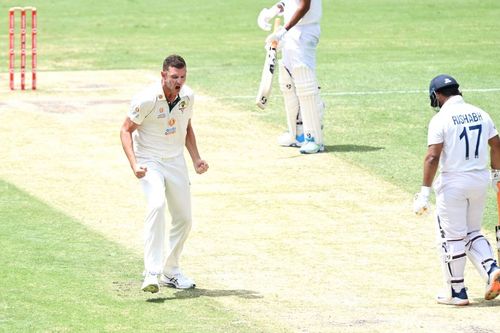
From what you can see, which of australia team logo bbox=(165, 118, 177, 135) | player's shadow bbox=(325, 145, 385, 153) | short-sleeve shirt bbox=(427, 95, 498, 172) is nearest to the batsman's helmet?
short-sleeve shirt bbox=(427, 95, 498, 172)

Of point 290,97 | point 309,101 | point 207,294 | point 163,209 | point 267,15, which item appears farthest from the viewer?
point 267,15

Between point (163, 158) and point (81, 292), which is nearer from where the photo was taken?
point (81, 292)

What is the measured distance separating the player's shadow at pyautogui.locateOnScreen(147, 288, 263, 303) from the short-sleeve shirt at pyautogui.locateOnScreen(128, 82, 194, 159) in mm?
1269

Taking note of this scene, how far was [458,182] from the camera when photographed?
1205 cm

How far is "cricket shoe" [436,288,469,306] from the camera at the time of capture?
39.5 feet

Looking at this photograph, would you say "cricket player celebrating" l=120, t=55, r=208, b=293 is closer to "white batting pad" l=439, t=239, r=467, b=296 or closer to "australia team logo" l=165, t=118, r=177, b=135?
"australia team logo" l=165, t=118, r=177, b=135

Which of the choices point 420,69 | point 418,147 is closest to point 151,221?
point 418,147

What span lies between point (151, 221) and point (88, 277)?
3.59 ft

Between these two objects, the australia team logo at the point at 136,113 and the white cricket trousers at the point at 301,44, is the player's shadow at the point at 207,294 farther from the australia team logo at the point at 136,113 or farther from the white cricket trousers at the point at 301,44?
the white cricket trousers at the point at 301,44

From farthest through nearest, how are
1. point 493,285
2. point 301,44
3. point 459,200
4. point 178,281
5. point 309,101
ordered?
point 309,101 < point 301,44 < point 178,281 < point 459,200 < point 493,285

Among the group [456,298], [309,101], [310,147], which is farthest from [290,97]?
[456,298]

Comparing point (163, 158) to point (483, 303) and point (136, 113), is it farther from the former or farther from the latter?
point (483, 303)

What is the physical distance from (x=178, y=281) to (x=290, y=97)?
7527 mm

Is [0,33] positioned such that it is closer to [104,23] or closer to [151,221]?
[104,23]
